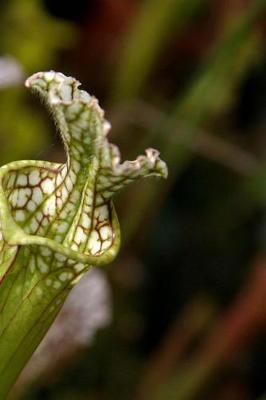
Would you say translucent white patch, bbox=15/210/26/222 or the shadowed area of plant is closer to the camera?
the shadowed area of plant

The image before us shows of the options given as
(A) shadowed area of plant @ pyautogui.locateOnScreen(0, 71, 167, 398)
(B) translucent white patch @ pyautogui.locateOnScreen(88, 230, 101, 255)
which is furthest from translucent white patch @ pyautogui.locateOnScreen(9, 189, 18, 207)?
(B) translucent white patch @ pyautogui.locateOnScreen(88, 230, 101, 255)

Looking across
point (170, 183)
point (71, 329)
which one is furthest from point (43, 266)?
point (170, 183)

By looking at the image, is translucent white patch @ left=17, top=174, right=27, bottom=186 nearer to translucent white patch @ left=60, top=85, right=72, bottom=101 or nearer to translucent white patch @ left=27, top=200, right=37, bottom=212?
translucent white patch @ left=27, top=200, right=37, bottom=212

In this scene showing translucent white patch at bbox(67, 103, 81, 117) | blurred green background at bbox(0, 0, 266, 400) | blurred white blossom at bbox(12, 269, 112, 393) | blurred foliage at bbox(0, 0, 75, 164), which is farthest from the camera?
blurred foliage at bbox(0, 0, 75, 164)

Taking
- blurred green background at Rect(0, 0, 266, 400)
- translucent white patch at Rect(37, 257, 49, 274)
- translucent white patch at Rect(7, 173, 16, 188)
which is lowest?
translucent white patch at Rect(37, 257, 49, 274)

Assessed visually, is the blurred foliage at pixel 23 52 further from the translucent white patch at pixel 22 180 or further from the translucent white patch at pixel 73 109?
the translucent white patch at pixel 73 109

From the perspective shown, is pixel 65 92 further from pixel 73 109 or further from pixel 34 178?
pixel 34 178
